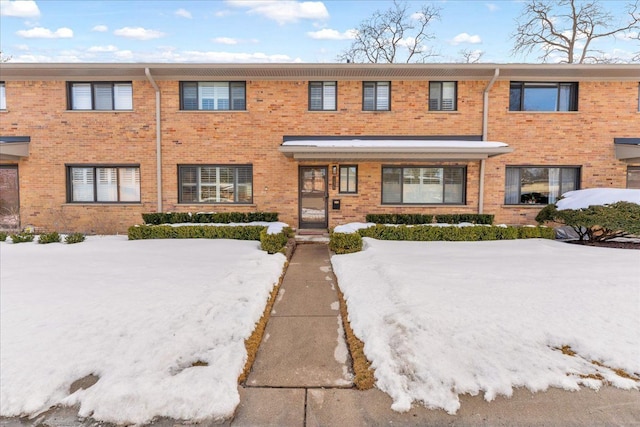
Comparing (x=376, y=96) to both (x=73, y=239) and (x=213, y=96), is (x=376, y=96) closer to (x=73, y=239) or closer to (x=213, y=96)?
(x=213, y=96)

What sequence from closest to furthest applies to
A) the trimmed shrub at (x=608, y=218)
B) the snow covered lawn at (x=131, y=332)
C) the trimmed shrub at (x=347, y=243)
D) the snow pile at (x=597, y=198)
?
the snow covered lawn at (x=131, y=332) → the trimmed shrub at (x=347, y=243) → the trimmed shrub at (x=608, y=218) → the snow pile at (x=597, y=198)

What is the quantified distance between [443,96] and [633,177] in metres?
7.18

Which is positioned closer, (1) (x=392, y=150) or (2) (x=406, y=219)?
(1) (x=392, y=150)

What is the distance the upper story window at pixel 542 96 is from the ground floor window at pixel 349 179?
5849 mm

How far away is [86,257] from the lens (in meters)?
7.48

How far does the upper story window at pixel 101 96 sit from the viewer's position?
11.6 m

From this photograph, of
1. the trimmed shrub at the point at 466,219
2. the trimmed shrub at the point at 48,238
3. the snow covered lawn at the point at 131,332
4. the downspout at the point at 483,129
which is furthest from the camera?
the downspout at the point at 483,129

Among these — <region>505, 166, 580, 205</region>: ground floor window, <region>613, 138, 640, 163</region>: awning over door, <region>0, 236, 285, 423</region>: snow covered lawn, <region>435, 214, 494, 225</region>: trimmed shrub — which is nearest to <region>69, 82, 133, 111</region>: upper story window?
<region>0, 236, 285, 423</region>: snow covered lawn

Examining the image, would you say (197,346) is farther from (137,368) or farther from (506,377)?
(506,377)

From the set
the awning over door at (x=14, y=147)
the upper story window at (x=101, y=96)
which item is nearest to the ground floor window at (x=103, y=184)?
the awning over door at (x=14, y=147)

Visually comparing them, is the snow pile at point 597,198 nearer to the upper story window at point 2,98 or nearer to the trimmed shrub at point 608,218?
the trimmed shrub at point 608,218

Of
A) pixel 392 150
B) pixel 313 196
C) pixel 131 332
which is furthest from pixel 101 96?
pixel 131 332

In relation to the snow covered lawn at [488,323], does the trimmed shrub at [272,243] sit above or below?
above

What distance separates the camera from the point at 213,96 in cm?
1172
